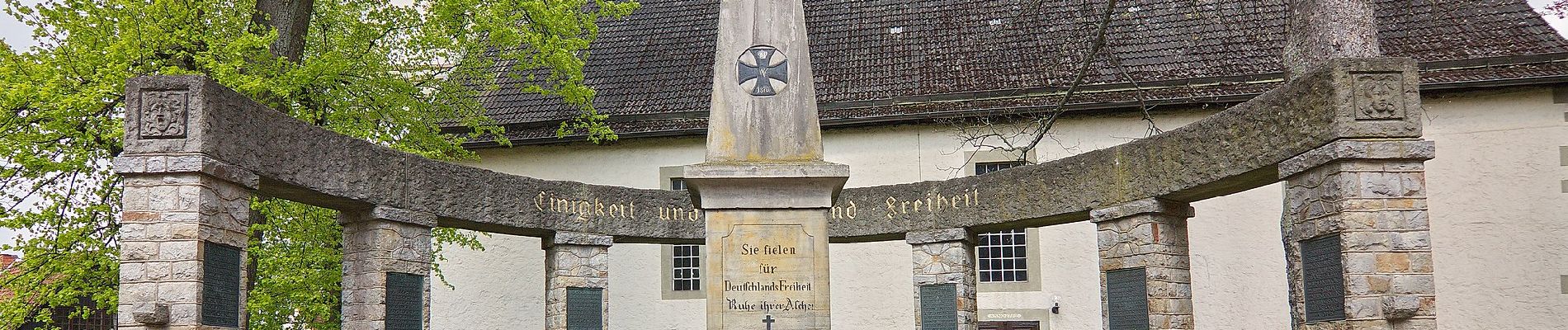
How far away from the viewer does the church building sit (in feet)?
55.8

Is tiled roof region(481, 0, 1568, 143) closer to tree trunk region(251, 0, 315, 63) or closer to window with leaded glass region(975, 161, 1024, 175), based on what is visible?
window with leaded glass region(975, 161, 1024, 175)

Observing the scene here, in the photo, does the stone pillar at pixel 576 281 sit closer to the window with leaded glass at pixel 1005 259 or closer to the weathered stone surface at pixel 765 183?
the weathered stone surface at pixel 765 183

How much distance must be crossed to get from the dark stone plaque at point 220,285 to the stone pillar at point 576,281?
13.6ft

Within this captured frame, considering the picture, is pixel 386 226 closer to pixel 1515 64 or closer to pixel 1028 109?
pixel 1028 109

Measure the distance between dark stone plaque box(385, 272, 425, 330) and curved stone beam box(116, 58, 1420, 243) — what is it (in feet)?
2.16

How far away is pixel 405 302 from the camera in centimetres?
1198

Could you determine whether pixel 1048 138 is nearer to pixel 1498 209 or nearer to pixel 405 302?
pixel 1498 209

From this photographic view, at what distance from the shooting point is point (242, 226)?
10070 millimetres

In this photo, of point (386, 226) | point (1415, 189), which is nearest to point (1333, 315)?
point (1415, 189)

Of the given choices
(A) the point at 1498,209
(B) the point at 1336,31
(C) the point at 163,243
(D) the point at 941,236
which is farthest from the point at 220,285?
(A) the point at 1498,209

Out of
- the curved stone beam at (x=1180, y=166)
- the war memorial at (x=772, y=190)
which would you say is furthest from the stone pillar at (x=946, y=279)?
the war memorial at (x=772, y=190)

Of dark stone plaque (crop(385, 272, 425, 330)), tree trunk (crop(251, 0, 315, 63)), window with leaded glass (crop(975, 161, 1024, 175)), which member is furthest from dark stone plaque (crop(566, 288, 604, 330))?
window with leaded glass (crop(975, 161, 1024, 175))

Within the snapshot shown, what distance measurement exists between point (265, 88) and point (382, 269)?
339cm

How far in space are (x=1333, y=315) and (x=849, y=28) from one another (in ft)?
38.9
